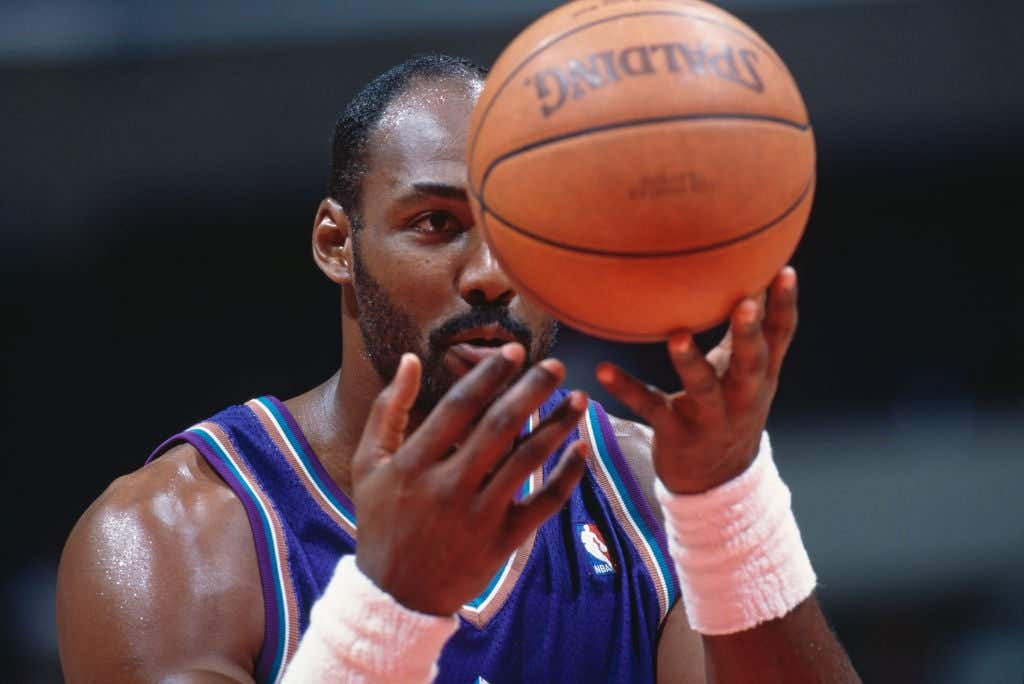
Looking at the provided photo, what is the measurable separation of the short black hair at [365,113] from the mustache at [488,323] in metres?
0.37

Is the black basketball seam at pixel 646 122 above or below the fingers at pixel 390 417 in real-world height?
above

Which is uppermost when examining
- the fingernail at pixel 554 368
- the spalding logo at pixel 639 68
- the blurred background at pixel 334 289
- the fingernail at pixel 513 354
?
the spalding logo at pixel 639 68

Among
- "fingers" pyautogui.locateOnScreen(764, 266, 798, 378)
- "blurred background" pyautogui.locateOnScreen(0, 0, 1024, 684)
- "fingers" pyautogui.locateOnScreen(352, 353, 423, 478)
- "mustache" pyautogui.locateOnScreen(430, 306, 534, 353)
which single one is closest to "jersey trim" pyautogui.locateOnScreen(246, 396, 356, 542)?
"mustache" pyautogui.locateOnScreen(430, 306, 534, 353)

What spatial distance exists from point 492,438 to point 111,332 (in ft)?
9.83

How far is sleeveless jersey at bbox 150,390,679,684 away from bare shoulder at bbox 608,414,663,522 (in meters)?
0.02

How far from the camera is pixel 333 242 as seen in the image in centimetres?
288

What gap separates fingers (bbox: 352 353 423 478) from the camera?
1786 millimetres

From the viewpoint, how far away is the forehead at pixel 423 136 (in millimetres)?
2600

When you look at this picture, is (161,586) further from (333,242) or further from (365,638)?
(333,242)

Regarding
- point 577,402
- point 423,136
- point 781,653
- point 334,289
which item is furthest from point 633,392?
point 334,289

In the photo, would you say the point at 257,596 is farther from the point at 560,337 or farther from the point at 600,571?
the point at 560,337

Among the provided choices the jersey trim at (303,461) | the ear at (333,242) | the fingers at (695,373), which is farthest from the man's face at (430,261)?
the fingers at (695,373)

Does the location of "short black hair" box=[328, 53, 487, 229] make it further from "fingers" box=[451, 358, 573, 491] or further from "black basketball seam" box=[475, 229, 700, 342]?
"fingers" box=[451, 358, 573, 491]

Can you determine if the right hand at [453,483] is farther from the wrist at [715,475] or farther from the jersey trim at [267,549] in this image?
the jersey trim at [267,549]
